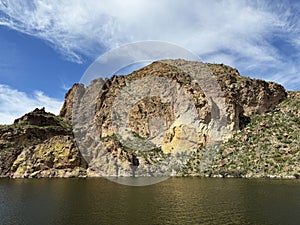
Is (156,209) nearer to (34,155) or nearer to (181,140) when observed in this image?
(181,140)

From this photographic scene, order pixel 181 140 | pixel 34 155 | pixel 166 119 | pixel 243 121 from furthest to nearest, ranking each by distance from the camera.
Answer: pixel 166 119, pixel 243 121, pixel 181 140, pixel 34 155

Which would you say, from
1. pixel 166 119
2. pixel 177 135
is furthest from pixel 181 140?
pixel 166 119

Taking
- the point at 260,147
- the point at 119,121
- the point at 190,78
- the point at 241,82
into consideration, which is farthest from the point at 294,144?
the point at 119,121

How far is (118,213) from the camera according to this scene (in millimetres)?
44969

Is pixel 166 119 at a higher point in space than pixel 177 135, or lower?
higher

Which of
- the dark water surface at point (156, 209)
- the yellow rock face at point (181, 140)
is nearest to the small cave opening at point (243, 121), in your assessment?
the yellow rock face at point (181, 140)

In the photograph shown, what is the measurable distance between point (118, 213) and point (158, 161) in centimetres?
10484

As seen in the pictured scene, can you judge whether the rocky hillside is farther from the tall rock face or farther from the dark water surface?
the dark water surface

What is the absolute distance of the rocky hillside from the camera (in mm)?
126500

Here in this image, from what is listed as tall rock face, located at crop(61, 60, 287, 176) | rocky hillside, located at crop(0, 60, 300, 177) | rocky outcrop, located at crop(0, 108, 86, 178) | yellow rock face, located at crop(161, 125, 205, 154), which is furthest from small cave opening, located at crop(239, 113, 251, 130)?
rocky outcrop, located at crop(0, 108, 86, 178)

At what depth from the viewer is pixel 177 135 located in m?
156

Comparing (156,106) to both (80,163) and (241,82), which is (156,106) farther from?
(80,163)

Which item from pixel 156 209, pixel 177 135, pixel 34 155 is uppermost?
pixel 177 135

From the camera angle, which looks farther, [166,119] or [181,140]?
[166,119]
